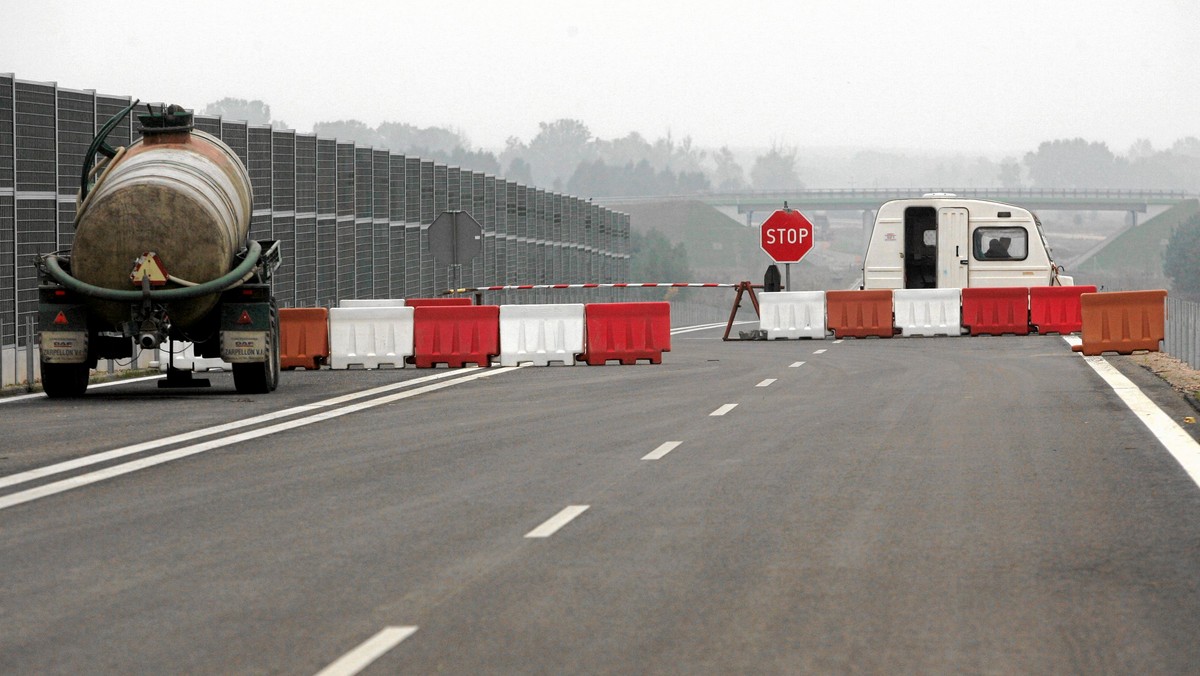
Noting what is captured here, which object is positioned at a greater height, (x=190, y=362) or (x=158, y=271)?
(x=158, y=271)

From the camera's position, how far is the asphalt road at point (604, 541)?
7277mm

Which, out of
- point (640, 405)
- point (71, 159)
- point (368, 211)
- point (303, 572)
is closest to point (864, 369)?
→ point (640, 405)

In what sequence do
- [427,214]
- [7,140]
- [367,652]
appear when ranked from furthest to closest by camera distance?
1. [427,214]
2. [7,140]
3. [367,652]

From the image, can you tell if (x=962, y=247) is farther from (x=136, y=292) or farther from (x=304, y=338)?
(x=136, y=292)

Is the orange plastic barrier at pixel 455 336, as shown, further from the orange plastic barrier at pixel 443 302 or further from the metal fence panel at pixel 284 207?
the metal fence panel at pixel 284 207

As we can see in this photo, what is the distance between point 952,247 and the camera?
3797 centimetres

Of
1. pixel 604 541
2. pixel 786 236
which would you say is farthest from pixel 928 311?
pixel 604 541

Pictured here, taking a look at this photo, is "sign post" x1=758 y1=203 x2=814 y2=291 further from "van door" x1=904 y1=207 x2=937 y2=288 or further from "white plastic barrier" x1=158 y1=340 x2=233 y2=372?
"white plastic barrier" x1=158 y1=340 x2=233 y2=372

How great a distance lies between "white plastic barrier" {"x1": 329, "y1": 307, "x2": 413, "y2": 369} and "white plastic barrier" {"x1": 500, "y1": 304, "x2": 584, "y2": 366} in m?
1.44

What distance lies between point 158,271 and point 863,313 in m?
18.2

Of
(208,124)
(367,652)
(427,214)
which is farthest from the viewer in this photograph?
(427,214)

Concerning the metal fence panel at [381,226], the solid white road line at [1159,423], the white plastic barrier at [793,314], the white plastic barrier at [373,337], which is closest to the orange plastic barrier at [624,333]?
the white plastic barrier at [373,337]

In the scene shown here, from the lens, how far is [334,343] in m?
27.7

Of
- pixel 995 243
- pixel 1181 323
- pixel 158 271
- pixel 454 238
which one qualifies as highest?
pixel 454 238
